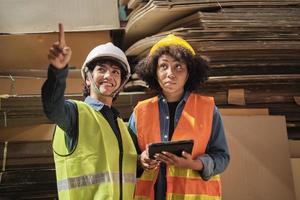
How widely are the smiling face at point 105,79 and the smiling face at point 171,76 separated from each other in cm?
22

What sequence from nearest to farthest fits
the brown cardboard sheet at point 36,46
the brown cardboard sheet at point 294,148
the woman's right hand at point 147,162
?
1. the woman's right hand at point 147,162
2. the brown cardboard sheet at point 294,148
3. the brown cardboard sheet at point 36,46

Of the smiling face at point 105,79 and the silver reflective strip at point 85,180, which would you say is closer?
the silver reflective strip at point 85,180

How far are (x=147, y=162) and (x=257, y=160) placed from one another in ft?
3.59

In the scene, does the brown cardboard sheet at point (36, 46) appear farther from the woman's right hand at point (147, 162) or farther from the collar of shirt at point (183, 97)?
the woman's right hand at point (147, 162)

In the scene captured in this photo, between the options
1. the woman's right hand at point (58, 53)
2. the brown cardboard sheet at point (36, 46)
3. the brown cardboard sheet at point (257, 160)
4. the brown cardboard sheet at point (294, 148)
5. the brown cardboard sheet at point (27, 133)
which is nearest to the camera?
the woman's right hand at point (58, 53)

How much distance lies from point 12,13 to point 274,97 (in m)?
2.00

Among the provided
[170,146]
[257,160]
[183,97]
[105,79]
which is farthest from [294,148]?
[105,79]

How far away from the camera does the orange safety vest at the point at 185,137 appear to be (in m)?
1.54

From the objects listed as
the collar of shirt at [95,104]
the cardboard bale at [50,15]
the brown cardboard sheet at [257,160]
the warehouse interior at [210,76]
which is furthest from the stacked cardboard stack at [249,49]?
the collar of shirt at [95,104]

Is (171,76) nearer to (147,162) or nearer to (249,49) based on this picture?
(147,162)

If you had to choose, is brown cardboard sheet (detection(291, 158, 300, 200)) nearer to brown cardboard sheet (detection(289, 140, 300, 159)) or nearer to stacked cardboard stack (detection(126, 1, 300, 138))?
brown cardboard sheet (detection(289, 140, 300, 159))

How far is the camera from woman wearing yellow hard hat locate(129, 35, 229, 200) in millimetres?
1533

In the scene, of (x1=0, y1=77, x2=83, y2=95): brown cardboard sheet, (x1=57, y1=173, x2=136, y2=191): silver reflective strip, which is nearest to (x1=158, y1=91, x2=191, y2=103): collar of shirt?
(x1=57, y1=173, x2=136, y2=191): silver reflective strip

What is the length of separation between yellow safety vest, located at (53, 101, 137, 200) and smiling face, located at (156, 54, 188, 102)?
1.19 ft
